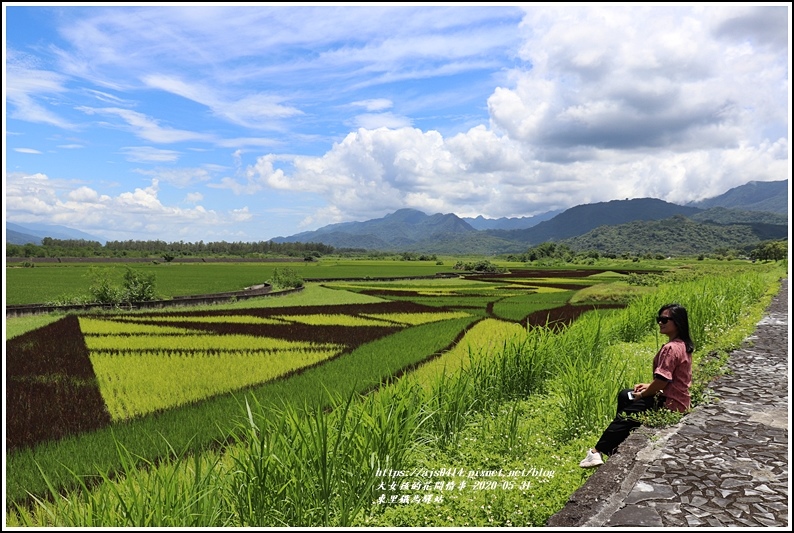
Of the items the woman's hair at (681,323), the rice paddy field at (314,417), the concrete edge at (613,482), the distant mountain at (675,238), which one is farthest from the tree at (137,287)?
the distant mountain at (675,238)

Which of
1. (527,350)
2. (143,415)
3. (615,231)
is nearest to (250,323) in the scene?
(143,415)

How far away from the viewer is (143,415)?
7.79 m

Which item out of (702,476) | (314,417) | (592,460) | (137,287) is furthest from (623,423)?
(137,287)

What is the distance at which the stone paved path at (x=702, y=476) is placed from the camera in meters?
3.49

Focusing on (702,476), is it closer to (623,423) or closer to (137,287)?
(623,423)

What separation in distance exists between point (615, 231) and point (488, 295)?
18983 cm

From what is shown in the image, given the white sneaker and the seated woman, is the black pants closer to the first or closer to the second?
the seated woman

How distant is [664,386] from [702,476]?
954 mm

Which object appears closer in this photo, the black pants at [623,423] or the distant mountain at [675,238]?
the black pants at [623,423]

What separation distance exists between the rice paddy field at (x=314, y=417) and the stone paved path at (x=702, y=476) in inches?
18.4

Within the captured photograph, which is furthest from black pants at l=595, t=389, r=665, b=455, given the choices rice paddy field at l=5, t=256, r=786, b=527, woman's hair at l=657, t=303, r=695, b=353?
woman's hair at l=657, t=303, r=695, b=353

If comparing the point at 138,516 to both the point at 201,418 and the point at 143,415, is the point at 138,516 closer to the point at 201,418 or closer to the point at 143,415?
the point at 201,418

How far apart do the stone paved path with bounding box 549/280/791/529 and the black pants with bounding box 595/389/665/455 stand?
108mm

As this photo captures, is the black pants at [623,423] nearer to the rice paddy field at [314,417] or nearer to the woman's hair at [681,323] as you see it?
the rice paddy field at [314,417]
